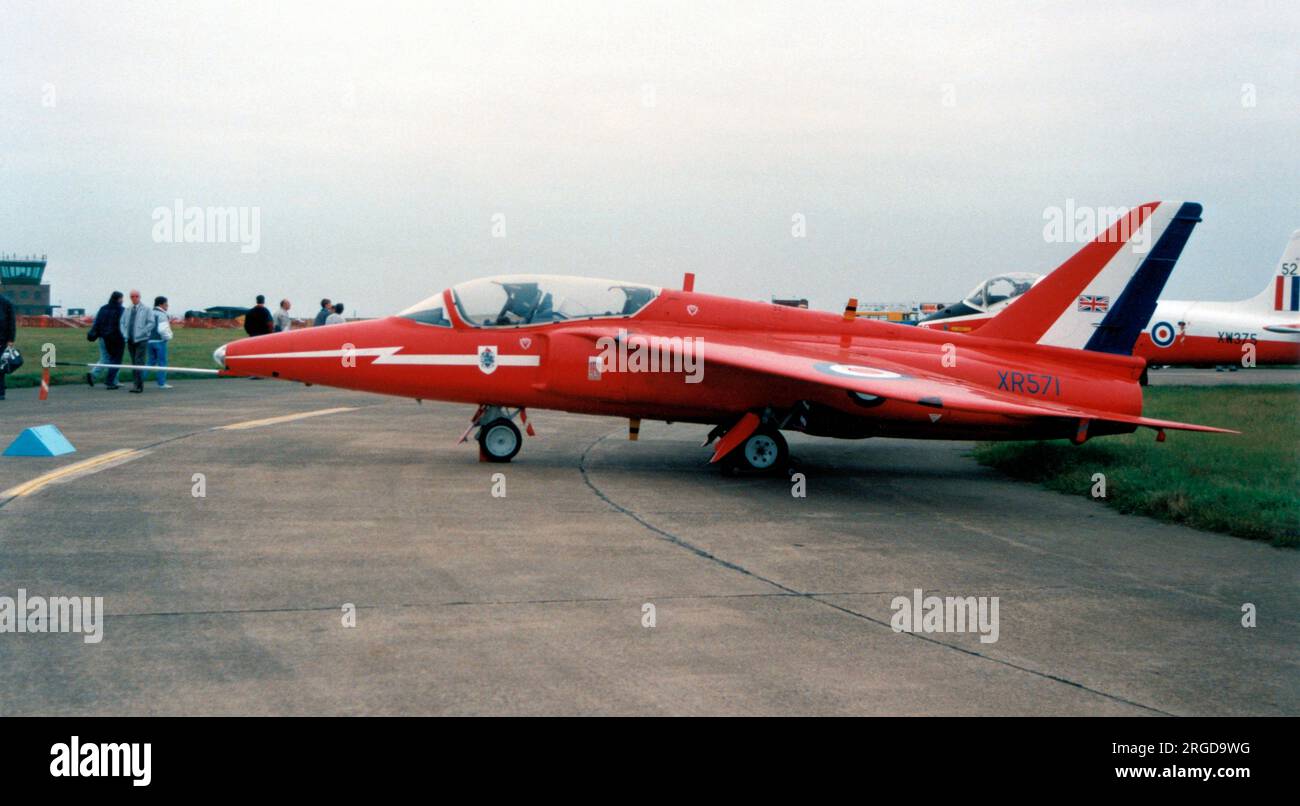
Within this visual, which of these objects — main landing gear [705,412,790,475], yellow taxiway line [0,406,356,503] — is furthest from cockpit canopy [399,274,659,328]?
yellow taxiway line [0,406,356,503]

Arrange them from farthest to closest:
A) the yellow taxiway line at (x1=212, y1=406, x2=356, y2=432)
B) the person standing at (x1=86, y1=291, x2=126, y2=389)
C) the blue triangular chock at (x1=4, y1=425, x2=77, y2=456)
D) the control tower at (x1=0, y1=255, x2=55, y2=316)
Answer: the control tower at (x1=0, y1=255, x2=55, y2=316) → the person standing at (x1=86, y1=291, x2=126, y2=389) → the yellow taxiway line at (x1=212, y1=406, x2=356, y2=432) → the blue triangular chock at (x1=4, y1=425, x2=77, y2=456)

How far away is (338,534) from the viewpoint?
27.6ft

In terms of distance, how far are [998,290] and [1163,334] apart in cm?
466

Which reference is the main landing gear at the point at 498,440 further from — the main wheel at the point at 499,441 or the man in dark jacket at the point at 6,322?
the man in dark jacket at the point at 6,322

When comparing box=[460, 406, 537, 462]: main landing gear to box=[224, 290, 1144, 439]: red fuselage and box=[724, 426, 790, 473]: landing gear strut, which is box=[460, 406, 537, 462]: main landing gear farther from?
box=[724, 426, 790, 473]: landing gear strut

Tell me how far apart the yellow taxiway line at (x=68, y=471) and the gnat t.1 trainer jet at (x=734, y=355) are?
166cm

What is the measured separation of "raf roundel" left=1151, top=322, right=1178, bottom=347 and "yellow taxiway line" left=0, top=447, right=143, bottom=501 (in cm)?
2389

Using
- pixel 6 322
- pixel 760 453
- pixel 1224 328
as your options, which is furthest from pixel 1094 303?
pixel 6 322

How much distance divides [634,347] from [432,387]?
8.27 ft

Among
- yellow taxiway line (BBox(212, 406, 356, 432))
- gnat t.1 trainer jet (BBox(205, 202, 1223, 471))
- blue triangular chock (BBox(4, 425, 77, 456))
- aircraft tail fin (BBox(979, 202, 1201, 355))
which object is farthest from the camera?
yellow taxiway line (BBox(212, 406, 356, 432))

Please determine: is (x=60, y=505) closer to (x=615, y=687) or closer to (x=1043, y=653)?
(x=615, y=687)

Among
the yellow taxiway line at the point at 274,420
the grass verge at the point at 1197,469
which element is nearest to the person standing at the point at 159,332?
the yellow taxiway line at the point at 274,420

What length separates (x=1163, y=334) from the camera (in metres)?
27.0

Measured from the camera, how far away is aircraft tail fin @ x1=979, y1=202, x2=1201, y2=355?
13281 millimetres
